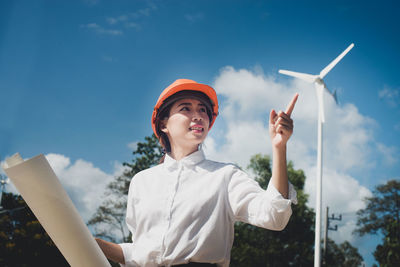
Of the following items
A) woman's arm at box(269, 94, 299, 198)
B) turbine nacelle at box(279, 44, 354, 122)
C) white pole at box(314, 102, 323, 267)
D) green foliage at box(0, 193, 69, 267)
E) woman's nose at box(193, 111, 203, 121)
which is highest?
turbine nacelle at box(279, 44, 354, 122)

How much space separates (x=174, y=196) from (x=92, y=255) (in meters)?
0.80

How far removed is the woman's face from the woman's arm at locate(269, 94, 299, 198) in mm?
573

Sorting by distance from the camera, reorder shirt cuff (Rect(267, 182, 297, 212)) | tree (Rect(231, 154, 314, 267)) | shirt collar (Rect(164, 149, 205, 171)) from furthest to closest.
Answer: tree (Rect(231, 154, 314, 267)), shirt collar (Rect(164, 149, 205, 171)), shirt cuff (Rect(267, 182, 297, 212))

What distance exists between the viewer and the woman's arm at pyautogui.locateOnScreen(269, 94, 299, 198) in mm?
1738

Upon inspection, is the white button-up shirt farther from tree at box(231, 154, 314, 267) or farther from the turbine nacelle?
tree at box(231, 154, 314, 267)

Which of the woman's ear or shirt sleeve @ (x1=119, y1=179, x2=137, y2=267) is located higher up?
the woman's ear

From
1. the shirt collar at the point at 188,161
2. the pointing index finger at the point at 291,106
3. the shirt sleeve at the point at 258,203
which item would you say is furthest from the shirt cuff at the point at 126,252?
the pointing index finger at the point at 291,106

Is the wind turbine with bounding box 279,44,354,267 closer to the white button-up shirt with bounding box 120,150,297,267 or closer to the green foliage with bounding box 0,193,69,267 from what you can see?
the white button-up shirt with bounding box 120,150,297,267

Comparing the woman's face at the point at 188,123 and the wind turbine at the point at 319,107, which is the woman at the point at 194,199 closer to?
the woman's face at the point at 188,123

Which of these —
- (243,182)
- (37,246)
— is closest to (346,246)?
(37,246)

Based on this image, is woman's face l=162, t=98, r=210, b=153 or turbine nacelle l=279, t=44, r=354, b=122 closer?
woman's face l=162, t=98, r=210, b=153

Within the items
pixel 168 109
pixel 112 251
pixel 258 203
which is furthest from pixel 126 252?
pixel 168 109

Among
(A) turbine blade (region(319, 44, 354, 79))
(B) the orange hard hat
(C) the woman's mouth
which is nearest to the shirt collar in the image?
(C) the woman's mouth

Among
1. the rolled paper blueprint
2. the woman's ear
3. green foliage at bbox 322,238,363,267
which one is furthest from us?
green foliage at bbox 322,238,363,267
